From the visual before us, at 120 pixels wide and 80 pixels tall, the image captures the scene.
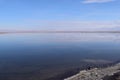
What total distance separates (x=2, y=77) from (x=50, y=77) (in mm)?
6697

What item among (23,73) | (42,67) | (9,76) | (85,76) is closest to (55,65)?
(42,67)

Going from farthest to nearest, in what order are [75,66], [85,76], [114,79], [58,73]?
[75,66], [58,73], [85,76], [114,79]

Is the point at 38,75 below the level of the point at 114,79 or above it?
below

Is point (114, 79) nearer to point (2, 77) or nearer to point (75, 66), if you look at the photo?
point (2, 77)

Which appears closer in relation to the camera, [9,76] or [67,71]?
[9,76]

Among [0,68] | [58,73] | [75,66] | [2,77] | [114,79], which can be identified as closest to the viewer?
[114,79]

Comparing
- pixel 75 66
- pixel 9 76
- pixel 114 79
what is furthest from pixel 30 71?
pixel 114 79

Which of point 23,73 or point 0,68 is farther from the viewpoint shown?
point 0,68

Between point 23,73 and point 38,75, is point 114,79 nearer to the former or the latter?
point 38,75

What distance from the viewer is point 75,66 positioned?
132ft

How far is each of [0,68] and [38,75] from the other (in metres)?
7.96

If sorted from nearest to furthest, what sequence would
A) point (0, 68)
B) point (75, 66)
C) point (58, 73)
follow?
point (58, 73)
point (0, 68)
point (75, 66)

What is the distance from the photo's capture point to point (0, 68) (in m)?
37.4

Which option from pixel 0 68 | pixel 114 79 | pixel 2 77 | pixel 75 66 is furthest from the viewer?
pixel 75 66
